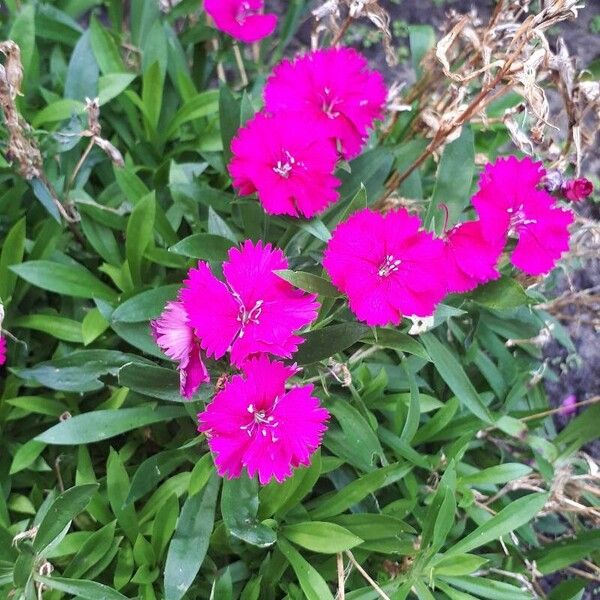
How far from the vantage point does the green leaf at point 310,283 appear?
3.16 feet

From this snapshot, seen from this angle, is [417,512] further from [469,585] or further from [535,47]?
[535,47]

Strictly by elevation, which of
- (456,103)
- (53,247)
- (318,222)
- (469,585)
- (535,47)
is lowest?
(469,585)

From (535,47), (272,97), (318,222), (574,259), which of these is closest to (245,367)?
(318,222)

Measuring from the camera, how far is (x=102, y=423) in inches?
49.9

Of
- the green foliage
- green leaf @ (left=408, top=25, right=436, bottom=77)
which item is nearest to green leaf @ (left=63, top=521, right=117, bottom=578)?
the green foliage

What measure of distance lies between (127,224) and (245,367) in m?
0.60

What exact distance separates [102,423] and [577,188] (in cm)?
90

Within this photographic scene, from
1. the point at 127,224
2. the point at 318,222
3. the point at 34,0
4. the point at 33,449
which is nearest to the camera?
the point at 318,222

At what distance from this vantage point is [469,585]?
124cm

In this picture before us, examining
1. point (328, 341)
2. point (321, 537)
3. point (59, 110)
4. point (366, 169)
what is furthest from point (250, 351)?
point (59, 110)

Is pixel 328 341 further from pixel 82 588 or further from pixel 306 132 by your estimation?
pixel 82 588

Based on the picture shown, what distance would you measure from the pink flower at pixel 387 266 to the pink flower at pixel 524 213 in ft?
0.51

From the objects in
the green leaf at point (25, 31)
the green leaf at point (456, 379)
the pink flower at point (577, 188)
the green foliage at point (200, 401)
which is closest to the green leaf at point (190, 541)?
the green foliage at point (200, 401)

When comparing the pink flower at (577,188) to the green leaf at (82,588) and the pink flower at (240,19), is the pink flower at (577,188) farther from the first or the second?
the green leaf at (82,588)
